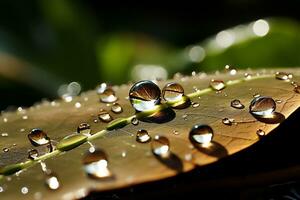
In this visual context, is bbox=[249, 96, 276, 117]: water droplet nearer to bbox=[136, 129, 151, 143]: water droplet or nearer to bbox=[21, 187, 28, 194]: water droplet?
bbox=[136, 129, 151, 143]: water droplet

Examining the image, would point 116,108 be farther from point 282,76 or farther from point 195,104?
point 282,76

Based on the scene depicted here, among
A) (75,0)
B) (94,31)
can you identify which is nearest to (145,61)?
(94,31)

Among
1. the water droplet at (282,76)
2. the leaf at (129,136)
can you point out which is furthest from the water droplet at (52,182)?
the water droplet at (282,76)

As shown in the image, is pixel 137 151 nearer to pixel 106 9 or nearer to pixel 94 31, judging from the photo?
pixel 94 31

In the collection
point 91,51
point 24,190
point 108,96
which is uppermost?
point 91,51

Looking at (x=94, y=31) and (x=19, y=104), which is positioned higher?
(x=94, y=31)

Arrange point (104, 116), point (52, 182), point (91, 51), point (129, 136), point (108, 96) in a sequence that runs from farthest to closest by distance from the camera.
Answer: point (91, 51)
point (108, 96)
point (104, 116)
point (129, 136)
point (52, 182)

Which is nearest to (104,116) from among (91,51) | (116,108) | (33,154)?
(116,108)
